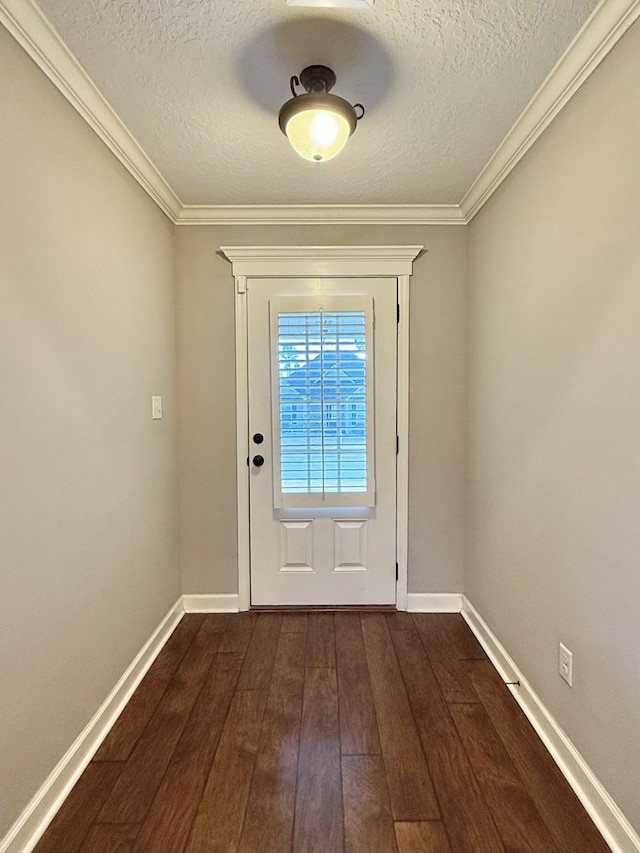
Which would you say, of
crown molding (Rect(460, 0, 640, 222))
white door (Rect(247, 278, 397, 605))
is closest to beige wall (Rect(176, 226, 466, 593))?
white door (Rect(247, 278, 397, 605))

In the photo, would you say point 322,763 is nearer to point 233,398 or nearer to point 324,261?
point 233,398

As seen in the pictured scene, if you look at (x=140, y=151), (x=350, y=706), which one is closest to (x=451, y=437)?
(x=350, y=706)

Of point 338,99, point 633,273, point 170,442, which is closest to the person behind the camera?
point 633,273

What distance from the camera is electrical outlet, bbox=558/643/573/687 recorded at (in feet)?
4.89

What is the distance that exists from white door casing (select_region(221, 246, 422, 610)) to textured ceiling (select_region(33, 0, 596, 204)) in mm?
444

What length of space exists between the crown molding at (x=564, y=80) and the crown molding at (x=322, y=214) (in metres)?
0.36

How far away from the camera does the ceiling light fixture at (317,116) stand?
1.41 meters

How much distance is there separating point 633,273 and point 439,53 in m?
0.94

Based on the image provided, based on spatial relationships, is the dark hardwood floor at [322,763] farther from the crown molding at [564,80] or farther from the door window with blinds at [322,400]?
the crown molding at [564,80]

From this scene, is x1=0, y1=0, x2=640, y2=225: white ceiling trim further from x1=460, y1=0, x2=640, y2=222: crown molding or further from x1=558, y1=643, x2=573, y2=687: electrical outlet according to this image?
x1=558, y1=643, x2=573, y2=687: electrical outlet

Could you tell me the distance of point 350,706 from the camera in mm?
1816

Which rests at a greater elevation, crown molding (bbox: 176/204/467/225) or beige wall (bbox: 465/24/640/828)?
crown molding (bbox: 176/204/467/225)

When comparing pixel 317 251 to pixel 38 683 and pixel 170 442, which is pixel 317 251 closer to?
pixel 170 442

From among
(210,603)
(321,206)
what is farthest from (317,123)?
(210,603)
